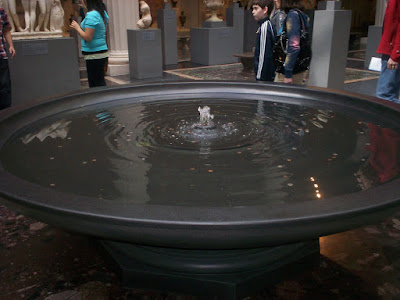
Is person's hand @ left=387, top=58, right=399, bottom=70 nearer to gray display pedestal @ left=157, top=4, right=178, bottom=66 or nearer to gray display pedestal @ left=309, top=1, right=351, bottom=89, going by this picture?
gray display pedestal @ left=309, top=1, right=351, bottom=89

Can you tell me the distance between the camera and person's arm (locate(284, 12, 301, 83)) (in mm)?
4223

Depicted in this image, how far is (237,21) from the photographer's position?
1337 centimetres

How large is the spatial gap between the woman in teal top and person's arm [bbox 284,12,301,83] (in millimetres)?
2683

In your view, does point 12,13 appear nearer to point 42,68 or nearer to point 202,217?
point 42,68

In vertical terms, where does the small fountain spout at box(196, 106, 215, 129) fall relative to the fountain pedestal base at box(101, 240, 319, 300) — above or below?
above

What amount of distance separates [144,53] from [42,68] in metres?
3.13

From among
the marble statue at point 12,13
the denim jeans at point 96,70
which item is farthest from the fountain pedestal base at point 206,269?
the marble statue at point 12,13

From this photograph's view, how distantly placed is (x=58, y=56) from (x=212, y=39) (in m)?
5.74

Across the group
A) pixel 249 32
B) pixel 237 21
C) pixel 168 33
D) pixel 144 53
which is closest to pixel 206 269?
pixel 144 53

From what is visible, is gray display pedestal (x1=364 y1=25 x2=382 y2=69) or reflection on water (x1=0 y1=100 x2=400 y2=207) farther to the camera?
gray display pedestal (x1=364 y1=25 x2=382 y2=69)

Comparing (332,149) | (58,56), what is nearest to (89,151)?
(332,149)

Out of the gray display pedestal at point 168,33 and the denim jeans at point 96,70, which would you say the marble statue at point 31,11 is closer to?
the denim jeans at point 96,70

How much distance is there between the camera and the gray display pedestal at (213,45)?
476 inches

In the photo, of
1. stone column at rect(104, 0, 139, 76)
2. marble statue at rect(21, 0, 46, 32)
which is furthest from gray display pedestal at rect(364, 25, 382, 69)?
marble statue at rect(21, 0, 46, 32)
